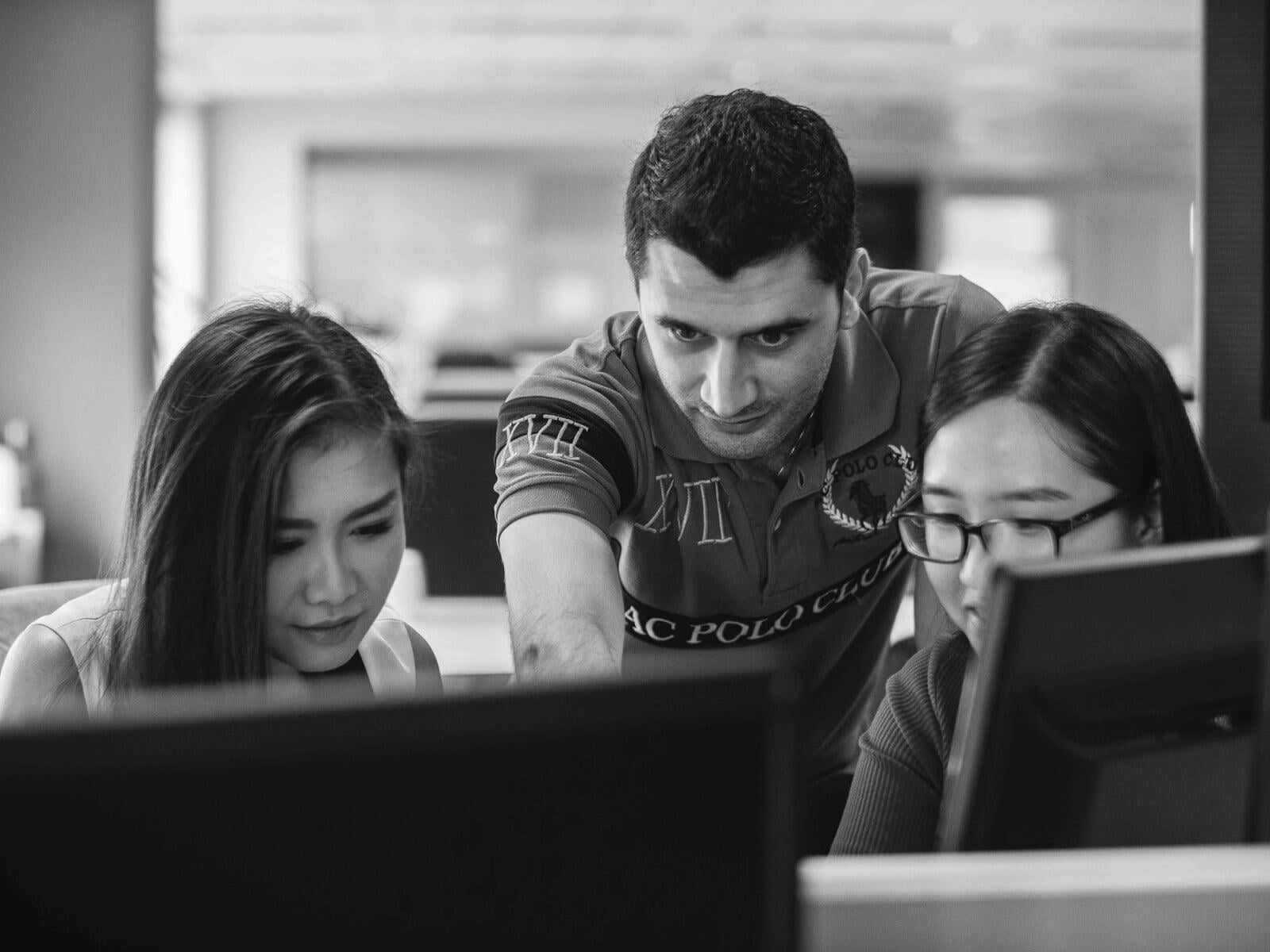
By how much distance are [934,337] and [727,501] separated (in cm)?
32

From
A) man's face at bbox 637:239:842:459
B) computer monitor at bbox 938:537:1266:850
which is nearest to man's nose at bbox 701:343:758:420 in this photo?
man's face at bbox 637:239:842:459

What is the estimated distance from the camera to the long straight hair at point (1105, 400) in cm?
111

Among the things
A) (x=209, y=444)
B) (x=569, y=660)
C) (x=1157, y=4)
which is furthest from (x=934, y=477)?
(x=1157, y=4)

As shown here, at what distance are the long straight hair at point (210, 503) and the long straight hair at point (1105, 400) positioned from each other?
0.57m

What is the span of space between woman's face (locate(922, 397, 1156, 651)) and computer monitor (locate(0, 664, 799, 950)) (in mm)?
624

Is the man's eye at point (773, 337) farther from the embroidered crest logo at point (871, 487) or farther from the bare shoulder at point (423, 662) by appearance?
the bare shoulder at point (423, 662)

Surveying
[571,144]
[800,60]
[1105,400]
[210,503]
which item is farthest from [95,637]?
[571,144]

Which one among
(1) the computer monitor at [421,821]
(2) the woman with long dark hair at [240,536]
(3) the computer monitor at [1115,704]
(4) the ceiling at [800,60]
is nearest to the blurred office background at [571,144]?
(4) the ceiling at [800,60]

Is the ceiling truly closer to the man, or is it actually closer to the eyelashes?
the man


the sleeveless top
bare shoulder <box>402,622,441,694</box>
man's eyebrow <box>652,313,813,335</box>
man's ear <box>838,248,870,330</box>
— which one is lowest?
bare shoulder <box>402,622,441,694</box>

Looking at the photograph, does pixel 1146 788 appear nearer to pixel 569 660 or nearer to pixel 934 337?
pixel 569 660

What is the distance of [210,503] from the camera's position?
1.15 m

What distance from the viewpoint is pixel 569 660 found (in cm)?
117

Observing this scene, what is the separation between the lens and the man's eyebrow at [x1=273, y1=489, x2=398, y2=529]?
116 cm
